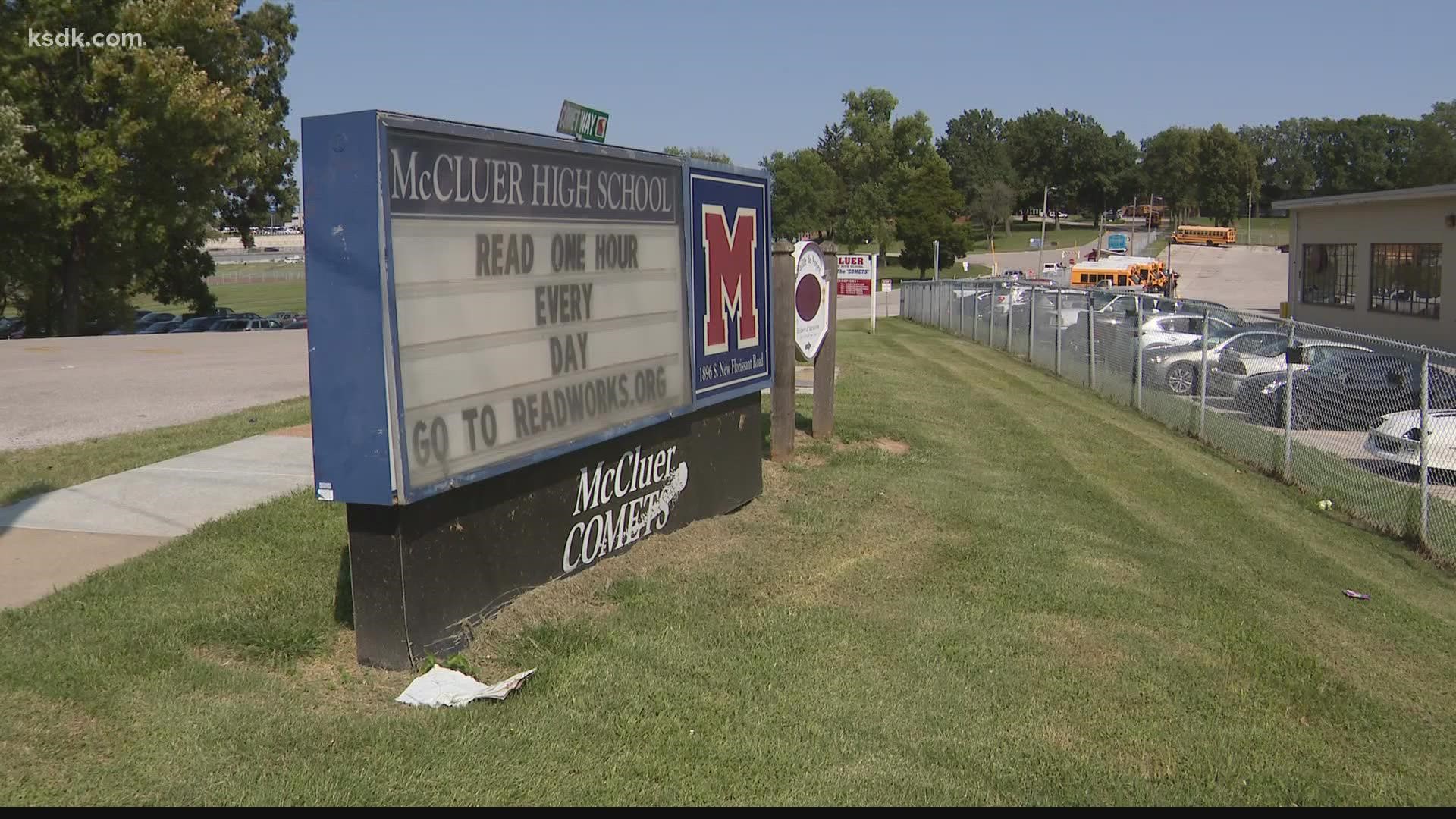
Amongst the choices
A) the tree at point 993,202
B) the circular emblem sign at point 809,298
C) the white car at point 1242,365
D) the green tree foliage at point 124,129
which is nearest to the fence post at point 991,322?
the white car at point 1242,365

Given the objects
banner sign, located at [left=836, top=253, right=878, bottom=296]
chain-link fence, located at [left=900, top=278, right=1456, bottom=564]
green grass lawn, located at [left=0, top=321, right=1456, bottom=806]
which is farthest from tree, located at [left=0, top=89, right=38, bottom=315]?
green grass lawn, located at [left=0, top=321, right=1456, bottom=806]

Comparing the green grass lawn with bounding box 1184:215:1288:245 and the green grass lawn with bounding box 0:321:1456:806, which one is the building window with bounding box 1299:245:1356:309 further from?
the green grass lawn with bounding box 1184:215:1288:245

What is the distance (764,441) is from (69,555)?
5.62 metres

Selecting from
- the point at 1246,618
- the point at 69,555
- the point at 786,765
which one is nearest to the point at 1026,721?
the point at 786,765

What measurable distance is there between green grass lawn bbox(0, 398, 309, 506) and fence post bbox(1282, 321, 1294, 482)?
9.12m

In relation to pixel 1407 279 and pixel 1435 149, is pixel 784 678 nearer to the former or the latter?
pixel 1407 279

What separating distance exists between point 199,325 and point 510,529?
1443 inches

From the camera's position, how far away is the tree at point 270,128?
133 feet

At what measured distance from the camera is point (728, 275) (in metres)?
7.77

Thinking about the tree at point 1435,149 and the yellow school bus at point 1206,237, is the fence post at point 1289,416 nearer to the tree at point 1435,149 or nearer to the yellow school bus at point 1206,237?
the yellow school bus at point 1206,237

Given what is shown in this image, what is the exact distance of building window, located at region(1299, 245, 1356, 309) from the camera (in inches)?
1471

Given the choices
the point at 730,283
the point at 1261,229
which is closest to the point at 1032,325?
the point at 730,283

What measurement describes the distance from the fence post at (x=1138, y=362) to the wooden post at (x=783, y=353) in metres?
8.31

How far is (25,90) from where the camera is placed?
103 ft
